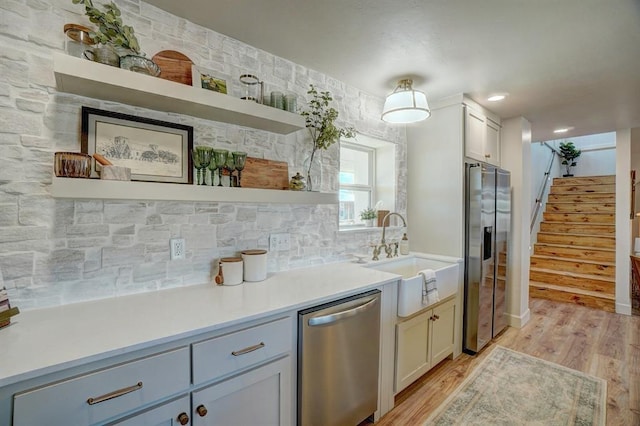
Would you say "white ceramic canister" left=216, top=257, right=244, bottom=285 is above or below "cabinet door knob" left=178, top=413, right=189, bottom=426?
above

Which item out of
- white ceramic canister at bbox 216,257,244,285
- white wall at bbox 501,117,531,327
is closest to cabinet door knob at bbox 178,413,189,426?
white ceramic canister at bbox 216,257,244,285

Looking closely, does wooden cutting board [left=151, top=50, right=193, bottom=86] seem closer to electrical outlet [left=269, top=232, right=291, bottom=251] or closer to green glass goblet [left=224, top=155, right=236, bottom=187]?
green glass goblet [left=224, top=155, right=236, bottom=187]

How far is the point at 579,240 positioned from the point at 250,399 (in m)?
6.29

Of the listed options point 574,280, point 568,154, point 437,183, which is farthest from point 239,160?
point 568,154

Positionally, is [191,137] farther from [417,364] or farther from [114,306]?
[417,364]

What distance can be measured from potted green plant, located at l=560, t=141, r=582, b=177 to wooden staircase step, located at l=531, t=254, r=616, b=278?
3433mm

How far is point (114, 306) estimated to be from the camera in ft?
4.45

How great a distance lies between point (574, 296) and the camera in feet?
14.3

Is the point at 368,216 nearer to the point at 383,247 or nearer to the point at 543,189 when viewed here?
the point at 383,247

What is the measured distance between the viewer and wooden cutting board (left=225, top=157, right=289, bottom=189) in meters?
1.82

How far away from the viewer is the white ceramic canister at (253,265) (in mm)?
1823

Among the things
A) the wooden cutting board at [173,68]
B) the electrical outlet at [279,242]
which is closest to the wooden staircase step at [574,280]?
the electrical outlet at [279,242]

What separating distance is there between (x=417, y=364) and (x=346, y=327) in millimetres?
1003

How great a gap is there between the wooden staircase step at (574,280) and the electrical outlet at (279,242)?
4807 mm
